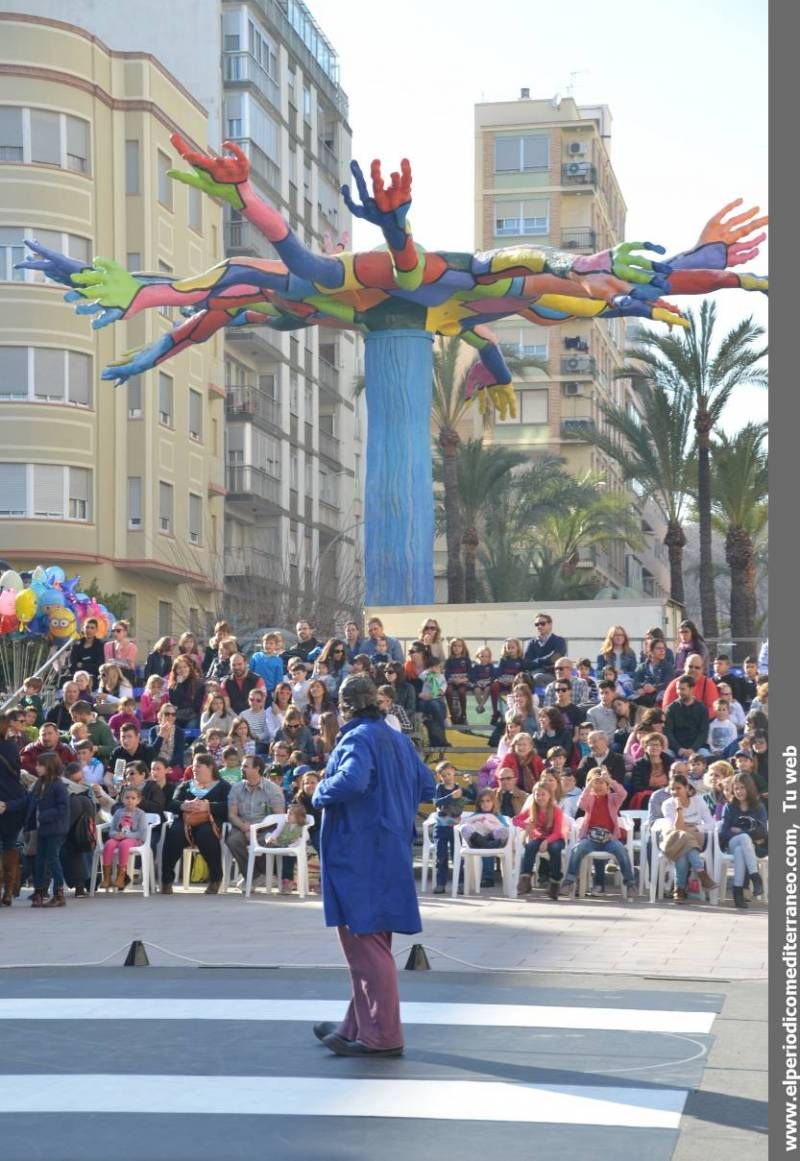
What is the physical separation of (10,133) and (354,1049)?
1585 inches

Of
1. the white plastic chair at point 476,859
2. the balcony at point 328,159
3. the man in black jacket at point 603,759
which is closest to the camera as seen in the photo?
the white plastic chair at point 476,859

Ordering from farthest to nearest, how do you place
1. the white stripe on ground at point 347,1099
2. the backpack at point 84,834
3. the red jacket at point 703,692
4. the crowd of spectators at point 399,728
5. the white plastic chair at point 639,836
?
1. the red jacket at point 703,692
2. the backpack at point 84,834
3. the crowd of spectators at point 399,728
4. the white plastic chair at point 639,836
5. the white stripe on ground at point 347,1099

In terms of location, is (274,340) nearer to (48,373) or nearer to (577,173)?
(48,373)

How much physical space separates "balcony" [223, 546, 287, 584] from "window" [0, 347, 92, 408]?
24.4 feet

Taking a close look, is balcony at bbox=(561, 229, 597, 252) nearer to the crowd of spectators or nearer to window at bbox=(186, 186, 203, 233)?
window at bbox=(186, 186, 203, 233)

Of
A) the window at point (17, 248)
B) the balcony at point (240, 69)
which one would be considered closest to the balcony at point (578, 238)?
the balcony at point (240, 69)

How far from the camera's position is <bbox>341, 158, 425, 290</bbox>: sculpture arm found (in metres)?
23.3

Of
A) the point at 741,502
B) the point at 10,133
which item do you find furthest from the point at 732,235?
→ the point at 10,133

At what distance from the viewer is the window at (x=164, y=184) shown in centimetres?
5045

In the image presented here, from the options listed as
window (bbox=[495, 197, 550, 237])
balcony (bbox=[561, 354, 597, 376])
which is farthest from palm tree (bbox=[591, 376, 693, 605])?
window (bbox=[495, 197, 550, 237])

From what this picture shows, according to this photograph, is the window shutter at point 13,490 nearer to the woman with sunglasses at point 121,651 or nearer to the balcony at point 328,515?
the balcony at point 328,515

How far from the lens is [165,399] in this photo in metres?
51.1

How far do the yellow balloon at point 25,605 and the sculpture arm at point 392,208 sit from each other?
20.3 ft

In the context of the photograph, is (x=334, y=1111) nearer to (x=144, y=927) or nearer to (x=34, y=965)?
(x=34, y=965)
